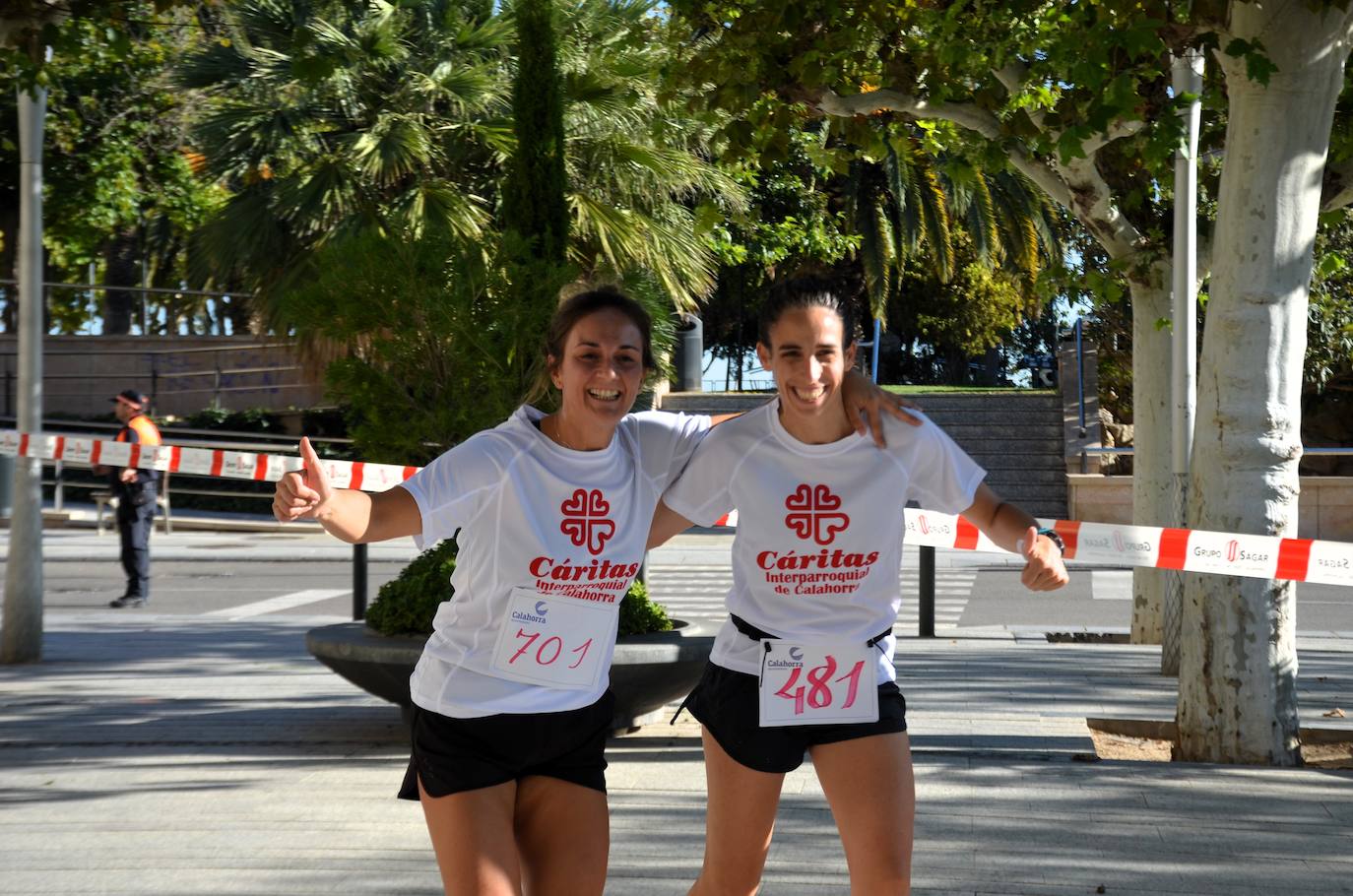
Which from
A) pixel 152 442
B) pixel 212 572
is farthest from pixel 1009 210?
pixel 152 442

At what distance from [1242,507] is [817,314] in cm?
359

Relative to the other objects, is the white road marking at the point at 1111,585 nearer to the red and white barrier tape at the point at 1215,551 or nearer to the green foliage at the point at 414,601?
the red and white barrier tape at the point at 1215,551

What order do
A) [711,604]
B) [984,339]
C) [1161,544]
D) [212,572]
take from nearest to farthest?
1. [1161,544]
2. [711,604]
3. [212,572]
4. [984,339]

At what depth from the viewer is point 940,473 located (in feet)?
11.4

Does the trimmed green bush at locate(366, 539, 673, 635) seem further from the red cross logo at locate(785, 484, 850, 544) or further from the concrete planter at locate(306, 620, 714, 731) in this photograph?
the red cross logo at locate(785, 484, 850, 544)

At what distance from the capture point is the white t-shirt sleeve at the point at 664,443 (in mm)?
3430

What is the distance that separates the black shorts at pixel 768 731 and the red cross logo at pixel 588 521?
0.50 meters

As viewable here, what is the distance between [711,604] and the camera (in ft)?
46.5

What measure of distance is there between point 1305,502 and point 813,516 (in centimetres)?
1828

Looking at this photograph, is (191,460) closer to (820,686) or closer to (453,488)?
(453,488)

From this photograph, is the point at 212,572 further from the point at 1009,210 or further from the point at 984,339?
the point at 984,339

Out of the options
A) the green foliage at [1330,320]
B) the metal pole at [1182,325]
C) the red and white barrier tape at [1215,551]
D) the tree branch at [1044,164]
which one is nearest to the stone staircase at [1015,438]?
the green foliage at [1330,320]

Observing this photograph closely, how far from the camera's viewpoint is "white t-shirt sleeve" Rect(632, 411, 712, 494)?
11.3 feet

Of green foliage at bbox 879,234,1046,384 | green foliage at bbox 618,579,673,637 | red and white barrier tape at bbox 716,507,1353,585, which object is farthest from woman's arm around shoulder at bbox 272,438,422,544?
green foliage at bbox 879,234,1046,384
